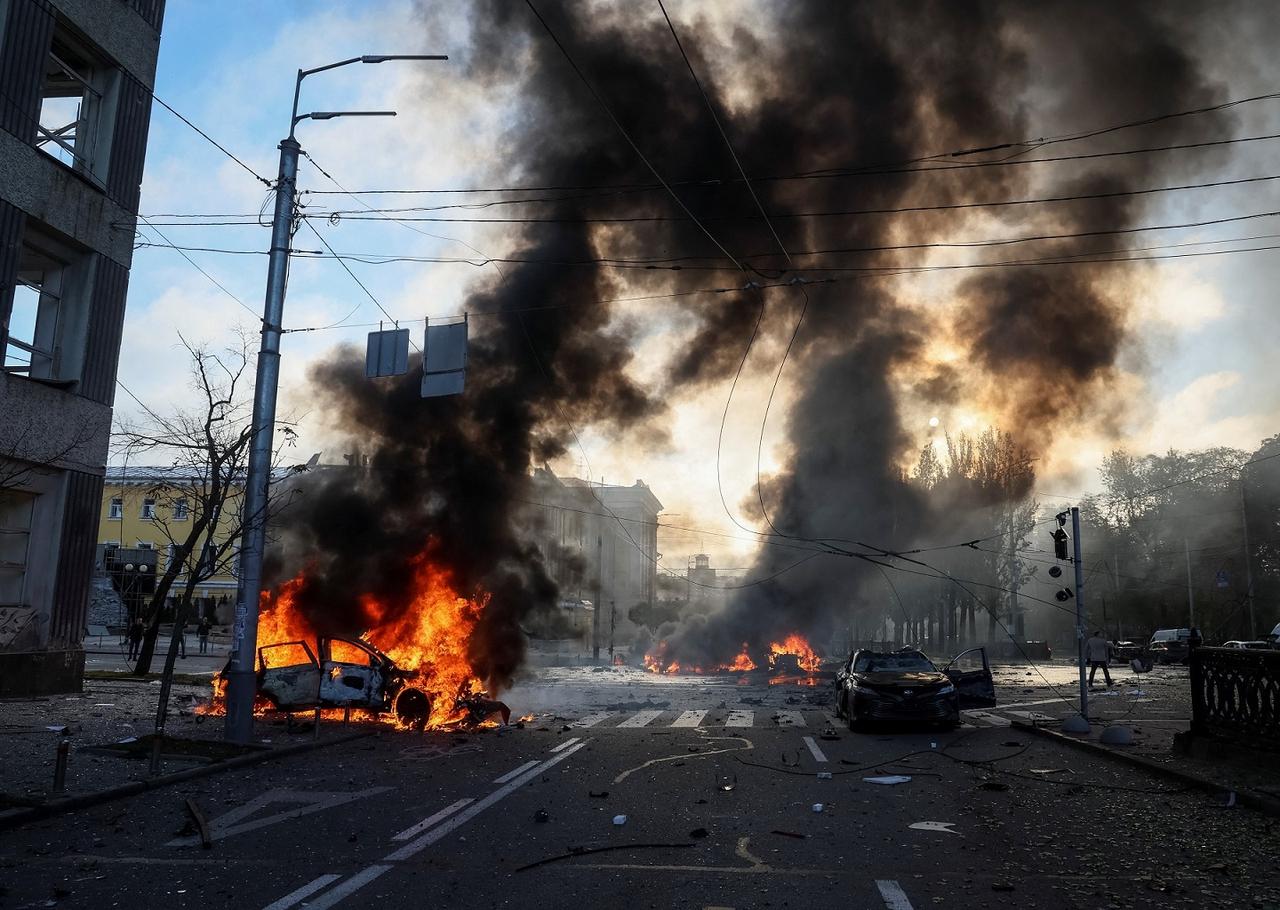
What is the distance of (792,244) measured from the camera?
65.5 ft

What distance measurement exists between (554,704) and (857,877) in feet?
55.9

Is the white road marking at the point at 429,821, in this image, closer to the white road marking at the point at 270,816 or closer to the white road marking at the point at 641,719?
the white road marking at the point at 270,816

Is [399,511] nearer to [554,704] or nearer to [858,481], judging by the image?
[554,704]

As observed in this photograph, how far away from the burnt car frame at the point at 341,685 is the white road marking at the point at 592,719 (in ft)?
9.87

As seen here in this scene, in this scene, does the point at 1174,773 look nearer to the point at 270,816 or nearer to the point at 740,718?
the point at 740,718

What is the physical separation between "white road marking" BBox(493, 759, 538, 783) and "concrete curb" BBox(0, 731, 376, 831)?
3288mm

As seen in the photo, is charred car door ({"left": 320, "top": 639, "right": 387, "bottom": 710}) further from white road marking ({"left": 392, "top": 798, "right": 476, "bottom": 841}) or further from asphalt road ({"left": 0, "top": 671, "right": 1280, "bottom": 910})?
white road marking ({"left": 392, "top": 798, "right": 476, "bottom": 841})

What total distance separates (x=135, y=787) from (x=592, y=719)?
10350mm

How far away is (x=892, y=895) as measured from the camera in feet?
17.6

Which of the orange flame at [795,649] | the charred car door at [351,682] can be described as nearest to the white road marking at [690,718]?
the charred car door at [351,682]

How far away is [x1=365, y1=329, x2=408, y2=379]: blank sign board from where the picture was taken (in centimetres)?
1420

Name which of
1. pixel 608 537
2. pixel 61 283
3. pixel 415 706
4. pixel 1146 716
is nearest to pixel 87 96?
pixel 61 283

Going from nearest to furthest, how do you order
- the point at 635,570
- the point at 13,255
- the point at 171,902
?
the point at 171,902, the point at 13,255, the point at 635,570

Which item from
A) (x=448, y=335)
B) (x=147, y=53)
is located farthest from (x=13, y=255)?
(x=448, y=335)
